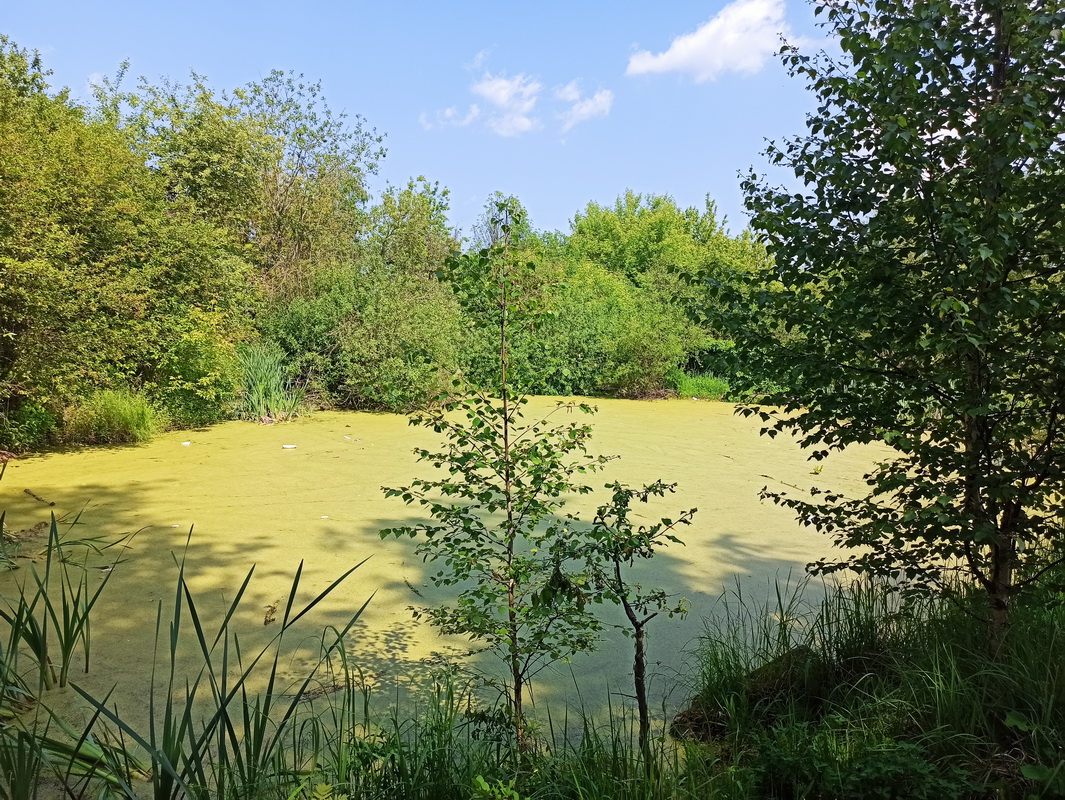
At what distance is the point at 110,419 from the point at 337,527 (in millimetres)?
3855

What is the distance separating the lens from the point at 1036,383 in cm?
202

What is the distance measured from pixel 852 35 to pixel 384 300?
32.0 feet

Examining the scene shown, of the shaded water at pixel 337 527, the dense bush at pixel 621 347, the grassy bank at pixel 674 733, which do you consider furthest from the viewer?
the dense bush at pixel 621 347

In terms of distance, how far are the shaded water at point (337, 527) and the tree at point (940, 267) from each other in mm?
1289

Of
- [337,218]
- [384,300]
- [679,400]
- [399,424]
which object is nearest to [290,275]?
[337,218]

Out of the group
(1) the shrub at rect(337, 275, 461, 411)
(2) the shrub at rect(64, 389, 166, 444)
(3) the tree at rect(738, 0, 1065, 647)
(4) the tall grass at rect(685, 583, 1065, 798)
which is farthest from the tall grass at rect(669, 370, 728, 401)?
(3) the tree at rect(738, 0, 1065, 647)

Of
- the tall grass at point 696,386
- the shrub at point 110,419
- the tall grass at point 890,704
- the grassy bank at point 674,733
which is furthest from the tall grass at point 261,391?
the tall grass at point 696,386

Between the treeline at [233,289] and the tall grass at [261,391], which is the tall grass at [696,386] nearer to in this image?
the treeline at [233,289]

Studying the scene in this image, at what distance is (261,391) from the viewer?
31.5ft

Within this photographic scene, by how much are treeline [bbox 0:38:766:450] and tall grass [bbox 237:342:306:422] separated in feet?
0.10

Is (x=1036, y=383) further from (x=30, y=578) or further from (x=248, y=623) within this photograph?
(x=30, y=578)

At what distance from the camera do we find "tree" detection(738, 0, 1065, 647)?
1.92 meters

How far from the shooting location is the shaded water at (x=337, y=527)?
3.11m

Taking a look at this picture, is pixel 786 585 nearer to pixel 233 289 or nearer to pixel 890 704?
pixel 890 704
